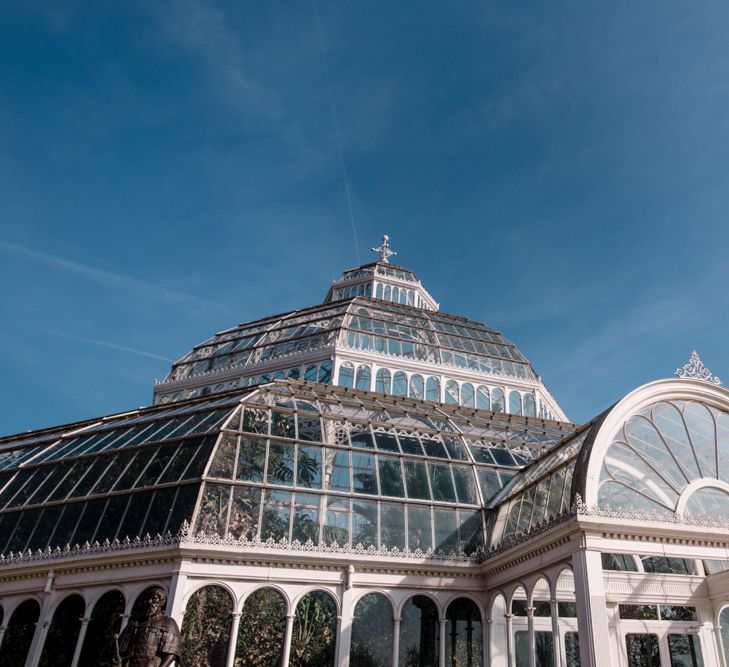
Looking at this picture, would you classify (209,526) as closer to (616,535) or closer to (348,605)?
(348,605)

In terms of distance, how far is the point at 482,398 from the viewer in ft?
123

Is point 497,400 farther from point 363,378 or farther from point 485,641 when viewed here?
point 485,641

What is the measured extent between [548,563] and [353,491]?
23.8 ft

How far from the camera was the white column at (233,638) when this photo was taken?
19203 millimetres

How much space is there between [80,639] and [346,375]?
60.6 feet

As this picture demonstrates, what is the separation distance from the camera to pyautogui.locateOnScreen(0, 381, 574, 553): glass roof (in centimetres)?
2155

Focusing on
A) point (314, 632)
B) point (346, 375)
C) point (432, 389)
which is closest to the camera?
point (314, 632)

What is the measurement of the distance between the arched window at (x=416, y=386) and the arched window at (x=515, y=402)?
18.3 feet

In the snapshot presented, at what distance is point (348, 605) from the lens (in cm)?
2098

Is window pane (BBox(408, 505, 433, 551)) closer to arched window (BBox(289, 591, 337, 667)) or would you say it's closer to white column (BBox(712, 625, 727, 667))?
arched window (BBox(289, 591, 337, 667))

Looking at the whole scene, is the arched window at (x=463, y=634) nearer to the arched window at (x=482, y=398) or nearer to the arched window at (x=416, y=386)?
the arched window at (x=416, y=386)

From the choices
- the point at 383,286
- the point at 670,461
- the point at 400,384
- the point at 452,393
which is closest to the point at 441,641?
the point at 670,461

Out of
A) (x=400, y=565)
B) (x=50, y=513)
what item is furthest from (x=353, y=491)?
(x=50, y=513)

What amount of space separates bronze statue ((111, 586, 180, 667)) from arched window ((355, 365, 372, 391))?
79.8ft
